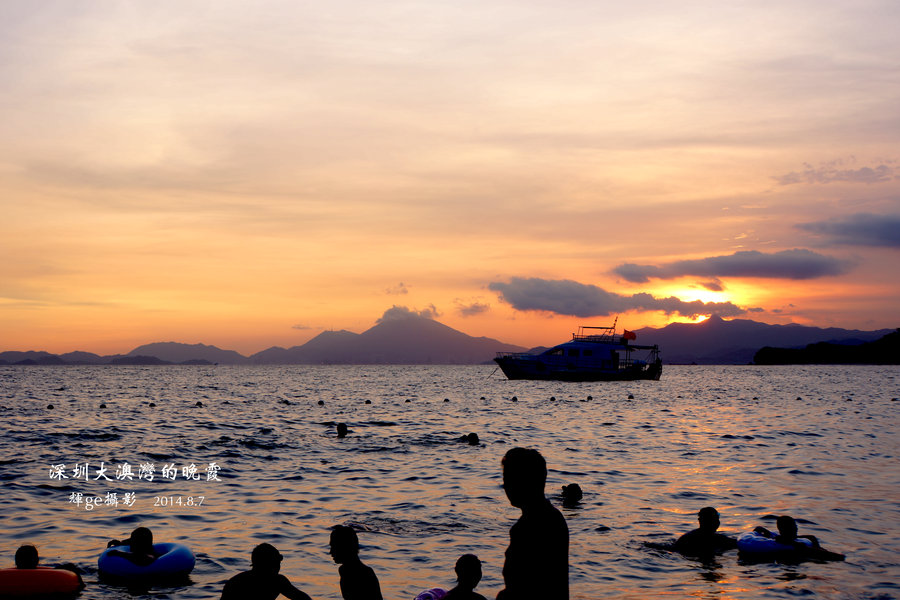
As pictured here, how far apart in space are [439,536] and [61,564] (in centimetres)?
722

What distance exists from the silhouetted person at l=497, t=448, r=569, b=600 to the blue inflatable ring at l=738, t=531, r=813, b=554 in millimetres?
10444

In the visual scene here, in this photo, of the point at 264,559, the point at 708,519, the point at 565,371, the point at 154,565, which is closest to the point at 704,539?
the point at 708,519

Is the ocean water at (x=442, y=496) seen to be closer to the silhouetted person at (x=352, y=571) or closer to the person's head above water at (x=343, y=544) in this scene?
the silhouetted person at (x=352, y=571)

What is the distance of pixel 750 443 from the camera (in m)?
33.6

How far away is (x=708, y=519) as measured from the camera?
47.3 ft

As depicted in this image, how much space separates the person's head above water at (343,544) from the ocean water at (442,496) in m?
3.02

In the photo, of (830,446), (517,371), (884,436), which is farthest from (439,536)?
(517,371)

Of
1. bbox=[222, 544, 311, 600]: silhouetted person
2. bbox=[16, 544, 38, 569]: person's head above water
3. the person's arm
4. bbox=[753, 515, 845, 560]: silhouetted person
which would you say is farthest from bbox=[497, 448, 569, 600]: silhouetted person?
bbox=[753, 515, 845, 560]: silhouetted person

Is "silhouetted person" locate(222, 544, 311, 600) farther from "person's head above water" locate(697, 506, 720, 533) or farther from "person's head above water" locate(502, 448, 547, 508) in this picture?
"person's head above water" locate(697, 506, 720, 533)

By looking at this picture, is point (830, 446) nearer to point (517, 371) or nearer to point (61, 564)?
point (61, 564)

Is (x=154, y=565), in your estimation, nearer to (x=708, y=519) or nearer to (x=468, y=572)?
(x=468, y=572)

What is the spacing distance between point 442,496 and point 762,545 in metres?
8.74

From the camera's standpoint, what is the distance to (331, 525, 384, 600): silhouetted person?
919 centimetres

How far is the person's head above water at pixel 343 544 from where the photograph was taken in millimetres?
9141
